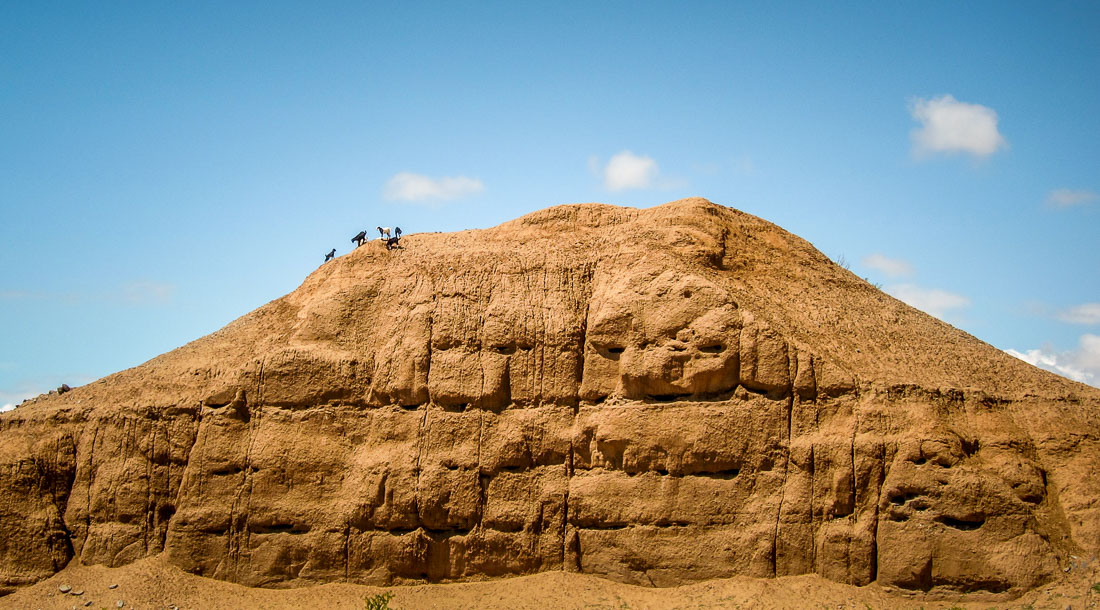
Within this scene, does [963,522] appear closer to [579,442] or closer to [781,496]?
[781,496]

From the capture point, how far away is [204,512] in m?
15.9

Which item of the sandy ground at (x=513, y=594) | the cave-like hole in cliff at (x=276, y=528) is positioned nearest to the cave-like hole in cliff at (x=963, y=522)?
the sandy ground at (x=513, y=594)

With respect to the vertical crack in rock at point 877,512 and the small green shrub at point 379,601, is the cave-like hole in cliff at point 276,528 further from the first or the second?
the vertical crack in rock at point 877,512

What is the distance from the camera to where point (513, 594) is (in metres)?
14.9

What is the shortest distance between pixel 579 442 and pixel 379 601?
449 cm

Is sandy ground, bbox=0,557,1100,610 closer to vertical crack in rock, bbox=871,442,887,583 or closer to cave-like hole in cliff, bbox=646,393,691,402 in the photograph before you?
vertical crack in rock, bbox=871,442,887,583

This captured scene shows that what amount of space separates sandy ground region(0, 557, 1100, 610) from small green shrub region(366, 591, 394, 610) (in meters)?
0.18

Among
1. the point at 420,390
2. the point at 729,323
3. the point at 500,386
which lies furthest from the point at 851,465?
the point at 420,390

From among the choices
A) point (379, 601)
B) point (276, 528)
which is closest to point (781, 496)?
point (379, 601)

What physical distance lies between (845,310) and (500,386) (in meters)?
7.23

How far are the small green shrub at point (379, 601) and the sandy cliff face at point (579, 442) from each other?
0.53m

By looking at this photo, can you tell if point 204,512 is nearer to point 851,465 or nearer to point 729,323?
point 729,323

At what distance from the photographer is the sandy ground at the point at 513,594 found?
1389 cm

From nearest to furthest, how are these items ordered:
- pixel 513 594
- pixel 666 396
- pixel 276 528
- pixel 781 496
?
1. pixel 781 496
2. pixel 513 594
3. pixel 666 396
4. pixel 276 528
